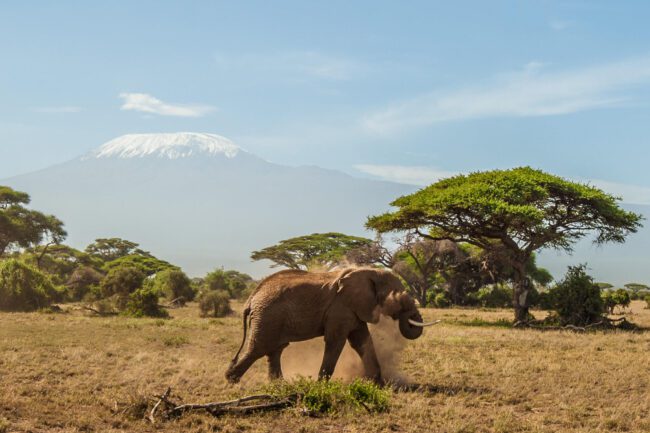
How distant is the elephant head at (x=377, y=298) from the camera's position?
1268 cm

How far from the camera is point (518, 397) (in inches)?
492

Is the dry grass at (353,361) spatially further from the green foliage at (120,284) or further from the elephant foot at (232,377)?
the green foliage at (120,284)

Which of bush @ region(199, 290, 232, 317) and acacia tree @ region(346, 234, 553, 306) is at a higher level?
acacia tree @ region(346, 234, 553, 306)

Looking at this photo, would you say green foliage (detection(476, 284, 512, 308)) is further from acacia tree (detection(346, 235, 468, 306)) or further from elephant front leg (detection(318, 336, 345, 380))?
elephant front leg (detection(318, 336, 345, 380))

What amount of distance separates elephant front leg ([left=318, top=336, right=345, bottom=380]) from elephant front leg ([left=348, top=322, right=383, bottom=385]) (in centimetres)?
48

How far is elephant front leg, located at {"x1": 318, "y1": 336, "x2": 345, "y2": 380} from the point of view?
12.5 metres

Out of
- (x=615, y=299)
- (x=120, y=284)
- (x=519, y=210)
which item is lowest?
(x=120, y=284)

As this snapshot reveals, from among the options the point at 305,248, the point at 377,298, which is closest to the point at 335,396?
the point at 377,298

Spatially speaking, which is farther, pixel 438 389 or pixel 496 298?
pixel 496 298

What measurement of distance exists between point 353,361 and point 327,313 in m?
1.46

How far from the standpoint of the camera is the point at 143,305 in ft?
104

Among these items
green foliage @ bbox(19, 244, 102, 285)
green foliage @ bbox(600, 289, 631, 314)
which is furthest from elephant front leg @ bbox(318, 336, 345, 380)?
green foliage @ bbox(19, 244, 102, 285)

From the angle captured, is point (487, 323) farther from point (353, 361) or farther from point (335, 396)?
point (335, 396)

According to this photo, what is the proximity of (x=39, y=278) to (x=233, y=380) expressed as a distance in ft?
89.4
